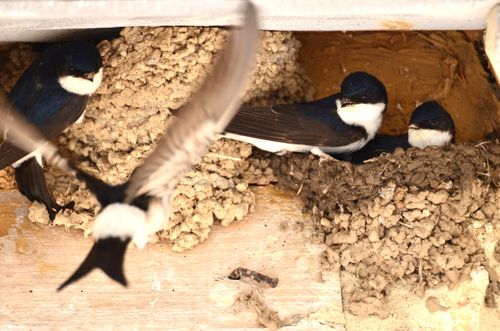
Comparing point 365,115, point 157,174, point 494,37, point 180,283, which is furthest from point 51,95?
point 494,37

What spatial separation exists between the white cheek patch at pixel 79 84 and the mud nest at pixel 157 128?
0.11 metres

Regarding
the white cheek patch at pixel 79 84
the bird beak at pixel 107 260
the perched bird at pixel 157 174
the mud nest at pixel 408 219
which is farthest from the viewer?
the white cheek patch at pixel 79 84

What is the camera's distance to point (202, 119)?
3631mm

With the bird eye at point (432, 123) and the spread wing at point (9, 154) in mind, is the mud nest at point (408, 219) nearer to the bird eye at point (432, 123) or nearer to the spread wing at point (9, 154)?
the bird eye at point (432, 123)

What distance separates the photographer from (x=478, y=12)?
14.3 ft

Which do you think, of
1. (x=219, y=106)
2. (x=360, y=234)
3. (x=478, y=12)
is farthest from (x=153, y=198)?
(x=478, y=12)

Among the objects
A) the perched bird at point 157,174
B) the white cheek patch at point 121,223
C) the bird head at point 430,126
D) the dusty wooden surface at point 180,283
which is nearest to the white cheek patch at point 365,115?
the bird head at point 430,126

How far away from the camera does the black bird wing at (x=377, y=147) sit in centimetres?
510

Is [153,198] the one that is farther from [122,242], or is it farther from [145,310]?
[145,310]

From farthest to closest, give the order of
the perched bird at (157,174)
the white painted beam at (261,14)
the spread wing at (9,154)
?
the spread wing at (9,154) < the white painted beam at (261,14) < the perched bird at (157,174)

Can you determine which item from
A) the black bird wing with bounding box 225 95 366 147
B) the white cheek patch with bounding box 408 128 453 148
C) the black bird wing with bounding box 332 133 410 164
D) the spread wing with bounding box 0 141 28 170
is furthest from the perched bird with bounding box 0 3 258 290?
the white cheek patch with bounding box 408 128 453 148

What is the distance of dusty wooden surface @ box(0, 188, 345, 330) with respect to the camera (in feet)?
15.2

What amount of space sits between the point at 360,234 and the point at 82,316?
1.15m

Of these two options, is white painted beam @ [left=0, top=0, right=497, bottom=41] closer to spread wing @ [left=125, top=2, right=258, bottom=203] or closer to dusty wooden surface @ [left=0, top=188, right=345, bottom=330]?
spread wing @ [left=125, top=2, right=258, bottom=203]
